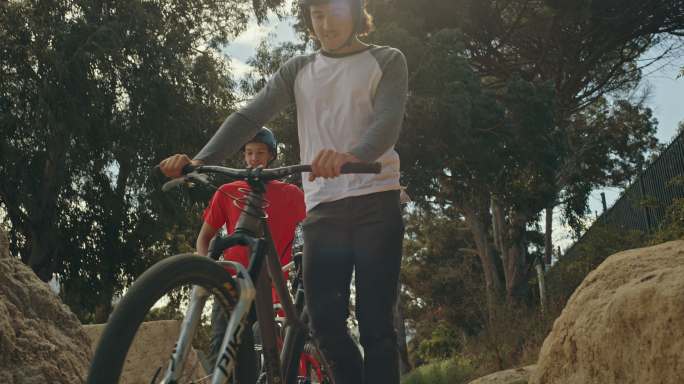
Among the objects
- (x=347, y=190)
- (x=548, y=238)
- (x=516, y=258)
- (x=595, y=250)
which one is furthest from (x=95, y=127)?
(x=347, y=190)

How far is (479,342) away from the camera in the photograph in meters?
14.2

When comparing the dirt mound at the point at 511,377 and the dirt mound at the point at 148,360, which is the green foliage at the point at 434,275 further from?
the dirt mound at the point at 148,360

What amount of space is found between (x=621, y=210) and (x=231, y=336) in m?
18.3

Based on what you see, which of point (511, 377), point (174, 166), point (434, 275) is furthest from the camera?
point (434, 275)

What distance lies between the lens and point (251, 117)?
3244 mm

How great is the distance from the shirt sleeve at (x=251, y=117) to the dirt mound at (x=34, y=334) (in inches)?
59.9

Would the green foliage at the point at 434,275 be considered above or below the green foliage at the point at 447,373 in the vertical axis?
above

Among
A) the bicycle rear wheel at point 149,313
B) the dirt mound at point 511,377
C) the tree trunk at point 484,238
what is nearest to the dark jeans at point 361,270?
the bicycle rear wheel at point 149,313

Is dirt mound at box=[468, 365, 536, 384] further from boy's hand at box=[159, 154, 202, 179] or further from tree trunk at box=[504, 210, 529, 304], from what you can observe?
tree trunk at box=[504, 210, 529, 304]

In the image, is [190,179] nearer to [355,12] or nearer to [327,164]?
[327,164]

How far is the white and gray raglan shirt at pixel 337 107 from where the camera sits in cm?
321

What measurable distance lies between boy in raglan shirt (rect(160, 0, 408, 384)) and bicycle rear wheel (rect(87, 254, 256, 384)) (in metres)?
0.80

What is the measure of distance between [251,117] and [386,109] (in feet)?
1.53

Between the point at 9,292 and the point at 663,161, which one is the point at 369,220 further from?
the point at 663,161
